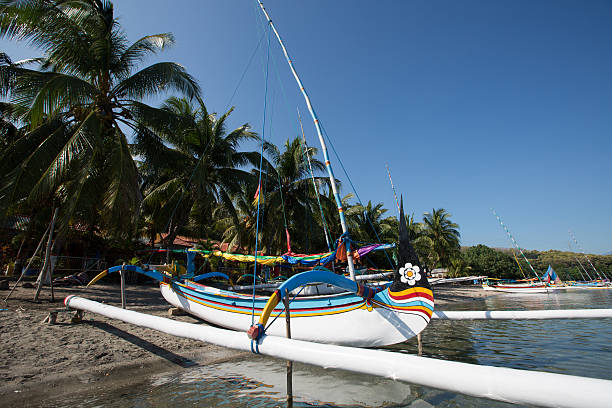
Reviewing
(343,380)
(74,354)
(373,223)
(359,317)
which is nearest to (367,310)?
(359,317)

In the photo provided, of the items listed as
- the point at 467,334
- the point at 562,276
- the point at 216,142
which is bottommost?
the point at 562,276

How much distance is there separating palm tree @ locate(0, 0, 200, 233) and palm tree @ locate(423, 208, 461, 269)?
34.0m

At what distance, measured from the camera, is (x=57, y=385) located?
4402 millimetres

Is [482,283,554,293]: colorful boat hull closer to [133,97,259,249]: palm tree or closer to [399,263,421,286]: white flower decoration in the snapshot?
[133,97,259,249]: palm tree

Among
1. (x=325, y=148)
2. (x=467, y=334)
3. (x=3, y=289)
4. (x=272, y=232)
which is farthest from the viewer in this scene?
(x=272, y=232)

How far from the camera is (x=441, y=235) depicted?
37.7m

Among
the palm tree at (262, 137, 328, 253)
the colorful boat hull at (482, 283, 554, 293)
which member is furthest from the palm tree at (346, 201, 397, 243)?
→ the colorful boat hull at (482, 283, 554, 293)

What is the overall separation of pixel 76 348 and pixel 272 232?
16.1m

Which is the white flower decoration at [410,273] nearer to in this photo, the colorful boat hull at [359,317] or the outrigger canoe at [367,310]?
the outrigger canoe at [367,310]

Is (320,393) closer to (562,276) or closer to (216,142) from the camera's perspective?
(216,142)

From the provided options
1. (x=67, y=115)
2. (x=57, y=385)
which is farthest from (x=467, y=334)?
(x=67, y=115)

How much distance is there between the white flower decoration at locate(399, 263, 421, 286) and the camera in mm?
5188

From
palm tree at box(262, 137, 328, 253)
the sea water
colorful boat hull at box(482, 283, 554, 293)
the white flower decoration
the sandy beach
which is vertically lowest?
colorful boat hull at box(482, 283, 554, 293)

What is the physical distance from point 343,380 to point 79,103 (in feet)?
39.0
